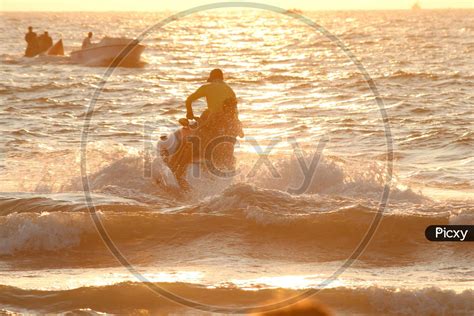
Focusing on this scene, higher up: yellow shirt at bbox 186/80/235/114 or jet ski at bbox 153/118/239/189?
yellow shirt at bbox 186/80/235/114

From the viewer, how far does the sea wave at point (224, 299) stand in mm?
8617

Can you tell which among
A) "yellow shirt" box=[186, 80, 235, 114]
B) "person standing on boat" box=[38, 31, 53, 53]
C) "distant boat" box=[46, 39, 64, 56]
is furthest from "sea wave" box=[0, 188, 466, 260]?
"person standing on boat" box=[38, 31, 53, 53]

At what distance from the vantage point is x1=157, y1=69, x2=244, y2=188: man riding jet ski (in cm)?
1342

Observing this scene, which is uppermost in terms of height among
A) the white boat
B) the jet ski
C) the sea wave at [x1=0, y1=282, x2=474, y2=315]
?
the white boat

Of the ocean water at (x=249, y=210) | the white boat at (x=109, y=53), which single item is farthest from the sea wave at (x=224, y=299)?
the white boat at (x=109, y=53)

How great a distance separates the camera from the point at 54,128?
22.6m

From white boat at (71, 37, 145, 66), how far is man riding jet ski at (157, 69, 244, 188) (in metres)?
25.9

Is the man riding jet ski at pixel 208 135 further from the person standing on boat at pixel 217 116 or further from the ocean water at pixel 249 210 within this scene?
the ocean water at pixel 249 210

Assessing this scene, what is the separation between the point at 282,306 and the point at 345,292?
1004 mm

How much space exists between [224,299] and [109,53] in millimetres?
32702

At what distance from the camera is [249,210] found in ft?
41.0

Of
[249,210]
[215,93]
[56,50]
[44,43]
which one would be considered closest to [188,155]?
[215,93]

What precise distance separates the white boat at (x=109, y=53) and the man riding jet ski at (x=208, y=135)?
2594cm

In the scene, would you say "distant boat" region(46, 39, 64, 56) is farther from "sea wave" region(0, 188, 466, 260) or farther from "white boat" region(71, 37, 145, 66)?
"sea wave" region(0, 188, 466, 260)
